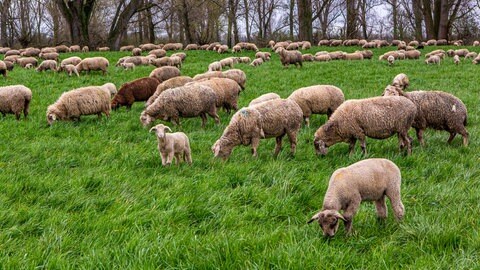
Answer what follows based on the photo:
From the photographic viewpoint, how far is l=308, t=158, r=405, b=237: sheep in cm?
399

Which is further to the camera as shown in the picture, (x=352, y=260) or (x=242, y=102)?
(x=242, y=102)

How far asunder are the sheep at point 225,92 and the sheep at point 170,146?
392cm

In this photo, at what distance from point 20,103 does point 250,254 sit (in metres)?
8.80

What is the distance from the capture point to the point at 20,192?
5387 millimetres

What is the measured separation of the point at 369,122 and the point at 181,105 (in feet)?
14.5

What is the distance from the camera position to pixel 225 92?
11.1 metres

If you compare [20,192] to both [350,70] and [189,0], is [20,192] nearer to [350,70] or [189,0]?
[350,70]

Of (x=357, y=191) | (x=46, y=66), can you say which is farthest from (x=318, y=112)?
(x=46, y=66)

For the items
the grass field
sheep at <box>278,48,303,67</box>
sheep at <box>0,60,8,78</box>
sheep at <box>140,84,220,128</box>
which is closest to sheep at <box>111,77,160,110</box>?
sheep at <box>140,84,220,128</box>

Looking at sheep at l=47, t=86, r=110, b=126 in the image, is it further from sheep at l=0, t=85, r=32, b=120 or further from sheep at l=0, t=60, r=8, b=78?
sheep at l=0, t=60, r=8, b=78

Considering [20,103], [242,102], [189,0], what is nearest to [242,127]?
[242,102]

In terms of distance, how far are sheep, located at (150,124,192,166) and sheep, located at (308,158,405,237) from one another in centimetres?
310

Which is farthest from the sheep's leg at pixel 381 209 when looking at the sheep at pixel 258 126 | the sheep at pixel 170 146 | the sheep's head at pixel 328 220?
the sheep at pixel 170 146

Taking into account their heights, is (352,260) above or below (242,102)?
below
